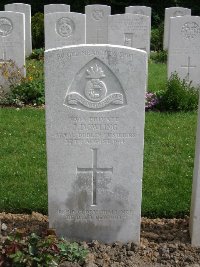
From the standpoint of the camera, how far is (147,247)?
14.2 ft

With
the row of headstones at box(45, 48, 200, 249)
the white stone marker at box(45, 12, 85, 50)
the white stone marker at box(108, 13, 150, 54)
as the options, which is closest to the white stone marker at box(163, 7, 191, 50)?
the white stone marker at box(108, 13, 150, 54)

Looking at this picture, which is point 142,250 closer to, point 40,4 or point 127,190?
point 127,190

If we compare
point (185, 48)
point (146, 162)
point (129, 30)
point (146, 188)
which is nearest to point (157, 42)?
point (129, 30)

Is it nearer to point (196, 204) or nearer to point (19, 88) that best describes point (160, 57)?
point (19, 88)

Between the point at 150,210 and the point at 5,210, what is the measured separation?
1506 millimetres

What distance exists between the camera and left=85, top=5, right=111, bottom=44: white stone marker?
Answer: 15.0 m

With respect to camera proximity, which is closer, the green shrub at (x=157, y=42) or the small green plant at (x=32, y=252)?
the small green plant at (x=32, y=252)

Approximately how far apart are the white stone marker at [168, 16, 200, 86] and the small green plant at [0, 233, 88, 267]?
6.39m

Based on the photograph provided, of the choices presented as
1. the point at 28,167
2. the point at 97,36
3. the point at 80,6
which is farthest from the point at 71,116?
the point at 80,6

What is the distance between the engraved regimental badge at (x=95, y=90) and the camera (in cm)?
395

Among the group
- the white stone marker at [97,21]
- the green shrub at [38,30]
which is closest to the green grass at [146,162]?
the white stone marker at [97,21]

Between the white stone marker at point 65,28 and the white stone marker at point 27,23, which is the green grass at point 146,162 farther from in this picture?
the white stone marker at point 27,23

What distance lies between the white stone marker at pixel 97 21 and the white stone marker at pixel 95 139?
442 inches

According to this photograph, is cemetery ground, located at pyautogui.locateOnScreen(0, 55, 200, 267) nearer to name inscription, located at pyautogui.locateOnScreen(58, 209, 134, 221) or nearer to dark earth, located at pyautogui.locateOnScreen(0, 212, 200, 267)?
dark earth, located at pyautogui.locateOnScreen(0, 212, 200, 267)
